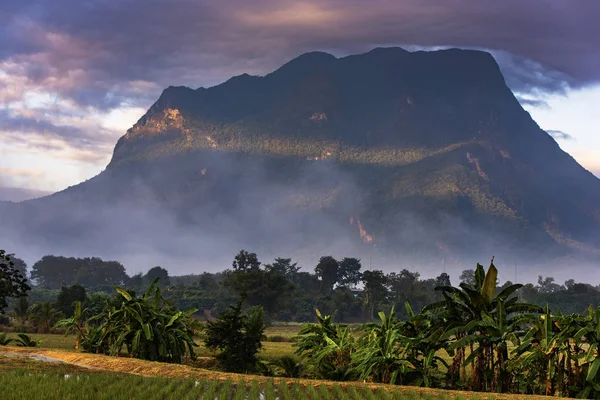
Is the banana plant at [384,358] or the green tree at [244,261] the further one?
the green tree at [244,261]

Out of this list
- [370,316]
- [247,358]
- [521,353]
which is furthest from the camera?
[370,316]

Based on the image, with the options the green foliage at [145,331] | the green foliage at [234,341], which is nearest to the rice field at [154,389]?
the green foliage at [145,331]

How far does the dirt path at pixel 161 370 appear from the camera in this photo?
27.2 m

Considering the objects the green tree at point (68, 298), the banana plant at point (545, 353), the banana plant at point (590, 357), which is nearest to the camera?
the banana plant at point (590, 357)

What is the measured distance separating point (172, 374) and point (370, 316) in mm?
128635

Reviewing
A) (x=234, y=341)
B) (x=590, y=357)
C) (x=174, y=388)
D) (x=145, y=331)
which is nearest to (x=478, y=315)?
(x=590, y=357)

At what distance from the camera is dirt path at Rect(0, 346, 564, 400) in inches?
1070

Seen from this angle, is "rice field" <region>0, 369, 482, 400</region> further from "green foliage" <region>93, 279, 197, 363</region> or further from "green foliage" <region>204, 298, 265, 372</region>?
"green foliage" <region>204, 298, 265, 372</region>

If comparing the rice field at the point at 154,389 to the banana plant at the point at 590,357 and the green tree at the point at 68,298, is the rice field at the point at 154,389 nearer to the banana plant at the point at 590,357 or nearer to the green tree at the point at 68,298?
the banana plant at the point at 590,357

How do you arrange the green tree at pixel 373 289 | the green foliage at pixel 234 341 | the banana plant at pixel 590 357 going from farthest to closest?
the green tree at pixel 373 289 → the green foliage at pixel 234 341 → the banana plant at pixel 590 357

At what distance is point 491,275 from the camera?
30.5 m

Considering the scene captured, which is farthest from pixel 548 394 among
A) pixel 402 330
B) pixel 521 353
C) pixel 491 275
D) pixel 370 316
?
pixel 370 316

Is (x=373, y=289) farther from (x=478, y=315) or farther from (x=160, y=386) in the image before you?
(x=160, y=386)

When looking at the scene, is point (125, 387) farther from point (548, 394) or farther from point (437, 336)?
point (548, 394)
